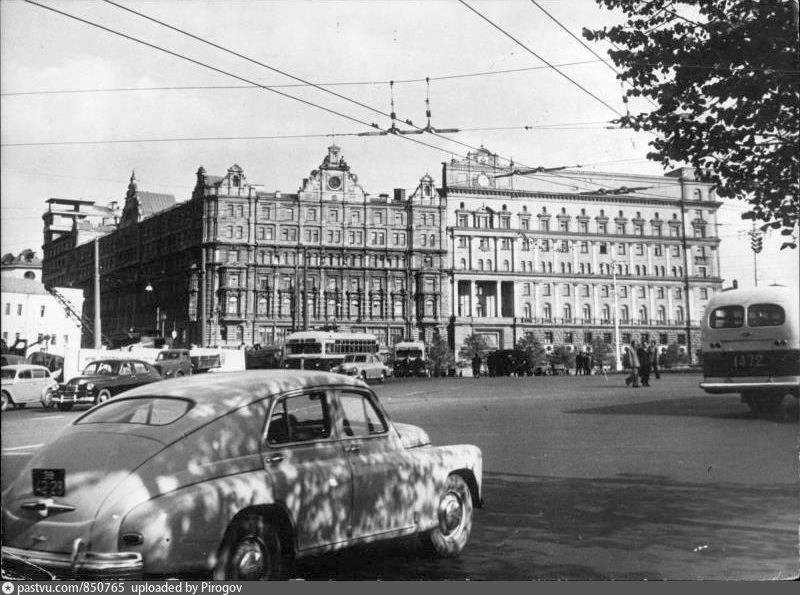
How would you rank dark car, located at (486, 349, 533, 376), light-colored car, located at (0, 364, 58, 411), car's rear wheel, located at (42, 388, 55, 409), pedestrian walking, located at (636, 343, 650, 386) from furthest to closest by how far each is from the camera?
dark car, located at (486, 349, 533, 376)
pedestrian walking, located at (636, 343, 650, 386)
car's rear wheel, located at (42, 388, 55, 409)
light-colored car, located at (0, 364, 58, 411)

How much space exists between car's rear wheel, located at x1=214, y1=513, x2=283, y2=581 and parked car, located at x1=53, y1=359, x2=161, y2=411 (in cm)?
384

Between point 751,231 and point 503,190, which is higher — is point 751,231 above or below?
below

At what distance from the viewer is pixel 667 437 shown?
11.0 metres

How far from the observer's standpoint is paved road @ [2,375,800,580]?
508 cm

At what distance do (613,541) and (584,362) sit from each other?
1584cm

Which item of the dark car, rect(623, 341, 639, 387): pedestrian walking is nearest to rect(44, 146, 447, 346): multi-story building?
rect(623, 341, 639, 387): pedestrian walking

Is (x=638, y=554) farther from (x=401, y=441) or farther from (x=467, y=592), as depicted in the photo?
(x=401, y=441)

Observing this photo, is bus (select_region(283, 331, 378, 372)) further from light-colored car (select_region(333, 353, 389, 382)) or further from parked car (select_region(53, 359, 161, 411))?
parked car (select_region(53, 359, 161, 411))

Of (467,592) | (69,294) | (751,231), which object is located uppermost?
(751,231)

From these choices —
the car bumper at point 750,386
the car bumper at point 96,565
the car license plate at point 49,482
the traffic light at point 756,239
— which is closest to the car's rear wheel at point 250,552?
the car bumper at point 96,565

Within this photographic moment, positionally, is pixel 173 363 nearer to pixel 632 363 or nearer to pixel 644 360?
pixel 644 360

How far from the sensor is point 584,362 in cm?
2094

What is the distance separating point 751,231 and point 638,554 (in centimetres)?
494

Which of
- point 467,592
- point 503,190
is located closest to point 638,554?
point 467,592
